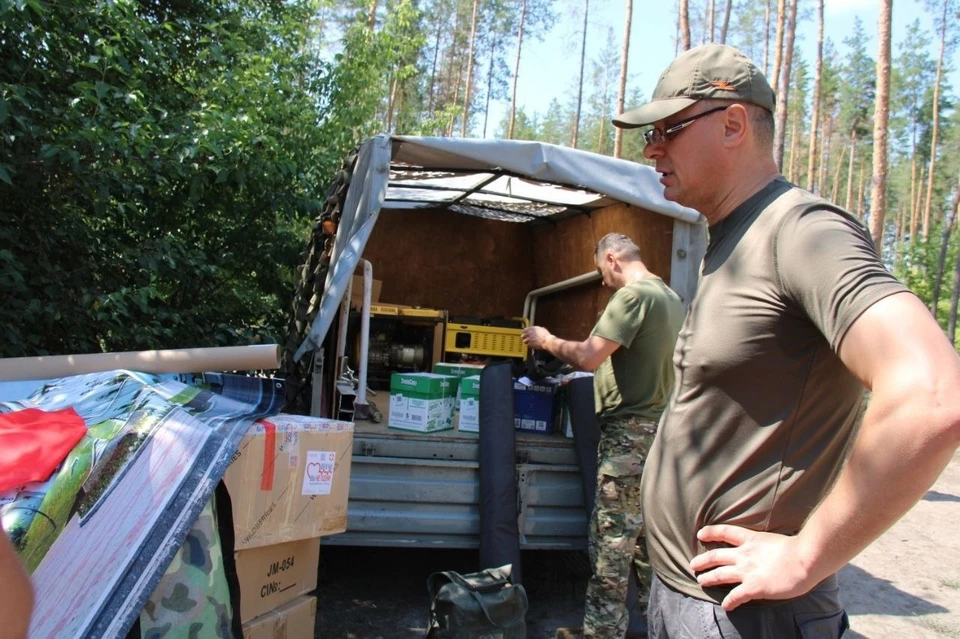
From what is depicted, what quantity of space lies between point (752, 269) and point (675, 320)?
262 centimetres

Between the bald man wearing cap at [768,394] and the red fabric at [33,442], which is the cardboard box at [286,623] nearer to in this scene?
the red fabric at [33,442]

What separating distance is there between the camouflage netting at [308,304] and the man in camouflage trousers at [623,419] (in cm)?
163

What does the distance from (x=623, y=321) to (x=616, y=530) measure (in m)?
1.08

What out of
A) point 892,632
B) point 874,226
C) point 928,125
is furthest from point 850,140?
point 892,632

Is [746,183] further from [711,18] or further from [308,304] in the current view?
[711,18]

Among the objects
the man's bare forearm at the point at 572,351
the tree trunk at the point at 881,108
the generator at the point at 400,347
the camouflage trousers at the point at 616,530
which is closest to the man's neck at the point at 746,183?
the man's bare forearm at the point at 572,351

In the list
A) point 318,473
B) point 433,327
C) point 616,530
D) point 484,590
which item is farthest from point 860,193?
point 318,473

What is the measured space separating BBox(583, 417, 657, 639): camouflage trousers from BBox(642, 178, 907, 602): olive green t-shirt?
231 centimetres

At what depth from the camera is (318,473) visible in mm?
3184

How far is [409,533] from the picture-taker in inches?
161

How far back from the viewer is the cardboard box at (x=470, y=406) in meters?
4.54

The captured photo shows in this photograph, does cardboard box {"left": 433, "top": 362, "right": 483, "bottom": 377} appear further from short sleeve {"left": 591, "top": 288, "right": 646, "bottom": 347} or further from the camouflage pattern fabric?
the camouflage pattern fabric

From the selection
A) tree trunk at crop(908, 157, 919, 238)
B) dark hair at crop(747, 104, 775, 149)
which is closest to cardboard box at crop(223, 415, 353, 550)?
dark hair at crop(747, 104, 775, 149)

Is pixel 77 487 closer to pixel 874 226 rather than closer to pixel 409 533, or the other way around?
pixel 409 533
